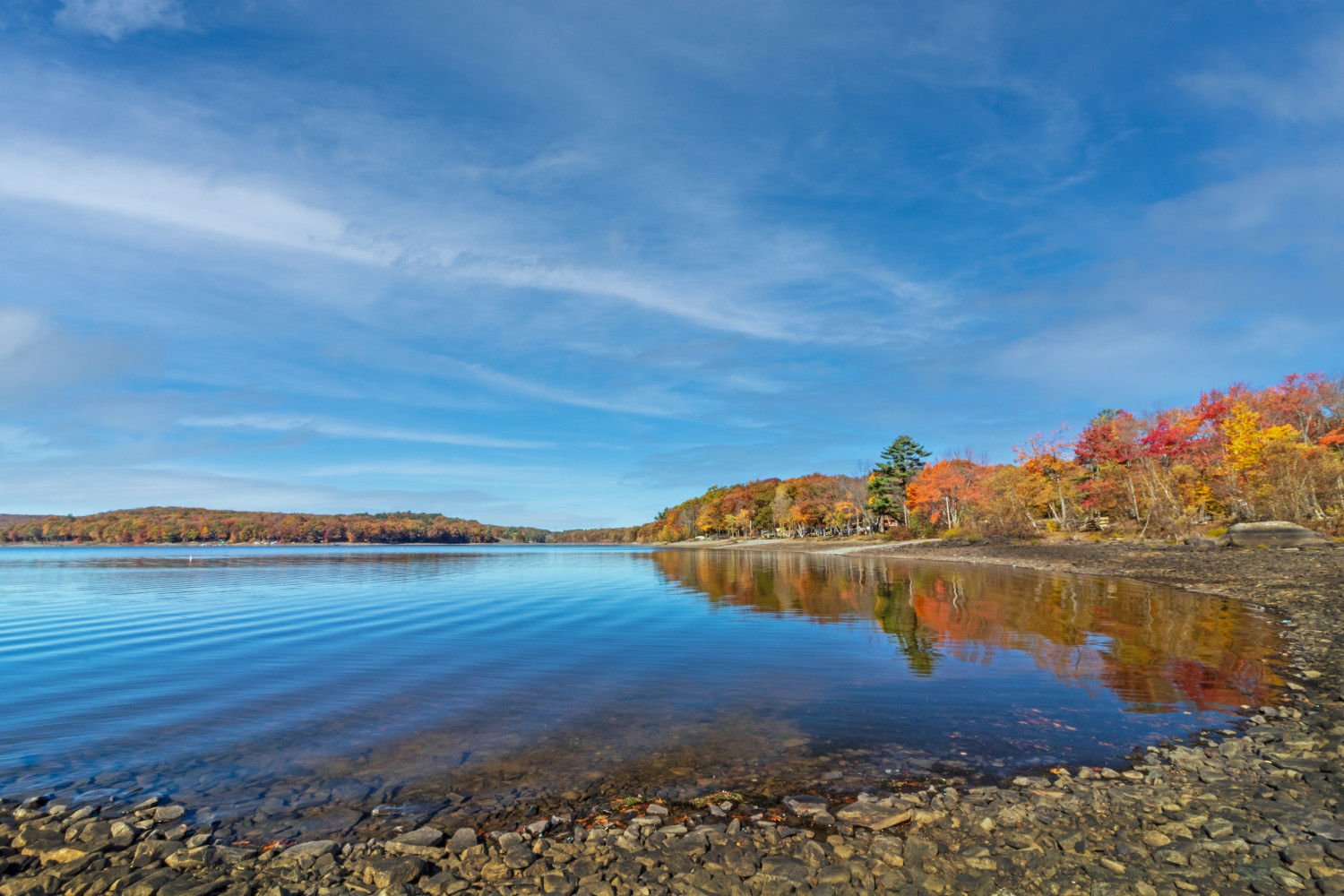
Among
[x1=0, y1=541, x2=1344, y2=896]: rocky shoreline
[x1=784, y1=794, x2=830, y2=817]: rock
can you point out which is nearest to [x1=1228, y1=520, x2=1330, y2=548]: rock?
[x1=0, y1=541, x2=1344, y2=896]: rocky shoreline

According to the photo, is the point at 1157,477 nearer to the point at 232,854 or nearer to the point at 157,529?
the point at 232,854

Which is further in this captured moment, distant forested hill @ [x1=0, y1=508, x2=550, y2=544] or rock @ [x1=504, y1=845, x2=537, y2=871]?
distant forested hill @ [x1=0, y1=508, x2=550, y2=544]

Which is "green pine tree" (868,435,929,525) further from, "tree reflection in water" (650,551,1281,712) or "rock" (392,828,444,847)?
"rock" (392,828,444,847)

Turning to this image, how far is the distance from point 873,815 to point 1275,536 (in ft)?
152

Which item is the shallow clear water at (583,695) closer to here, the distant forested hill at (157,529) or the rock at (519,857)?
the rock at (519,857)

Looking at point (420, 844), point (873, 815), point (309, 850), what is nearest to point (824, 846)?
point (873, 815)

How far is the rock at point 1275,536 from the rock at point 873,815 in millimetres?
44805

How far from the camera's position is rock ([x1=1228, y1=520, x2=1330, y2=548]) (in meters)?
35.1

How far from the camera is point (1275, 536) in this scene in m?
36.3

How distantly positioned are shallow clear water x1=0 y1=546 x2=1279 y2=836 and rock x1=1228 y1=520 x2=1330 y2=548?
17.9 metres

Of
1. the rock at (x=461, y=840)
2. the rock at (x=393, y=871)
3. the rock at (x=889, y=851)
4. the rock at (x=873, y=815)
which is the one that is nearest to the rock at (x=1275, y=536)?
the rock at (x=873, y=815)

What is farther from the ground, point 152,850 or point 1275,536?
point 1275,536

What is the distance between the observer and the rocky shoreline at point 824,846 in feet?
16.8

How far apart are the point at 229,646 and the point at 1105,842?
22.3 meters
